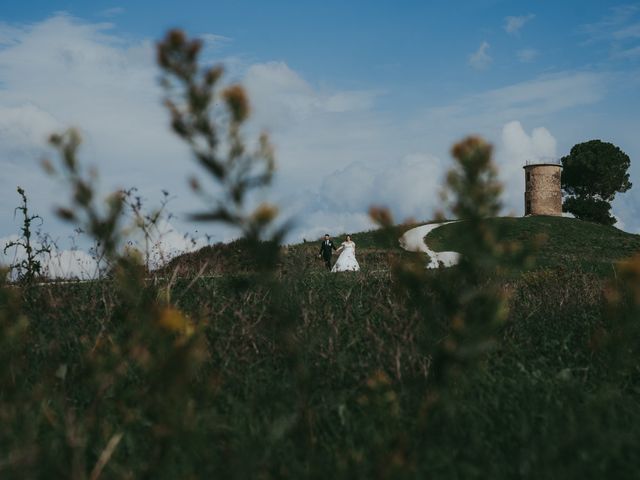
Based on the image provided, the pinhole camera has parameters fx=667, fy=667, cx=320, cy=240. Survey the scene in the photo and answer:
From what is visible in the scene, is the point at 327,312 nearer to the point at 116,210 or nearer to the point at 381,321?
the point at 381,321

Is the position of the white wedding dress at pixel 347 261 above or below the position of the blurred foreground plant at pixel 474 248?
above

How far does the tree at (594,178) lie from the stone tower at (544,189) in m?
2.47

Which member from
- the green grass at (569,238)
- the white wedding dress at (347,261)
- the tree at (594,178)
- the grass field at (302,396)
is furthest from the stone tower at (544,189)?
the grass field at (302,396)

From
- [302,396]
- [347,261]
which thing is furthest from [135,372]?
[347,261]

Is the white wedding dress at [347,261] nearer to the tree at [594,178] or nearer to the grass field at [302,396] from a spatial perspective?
the grass field at [302,396]

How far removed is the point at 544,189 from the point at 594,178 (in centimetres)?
526

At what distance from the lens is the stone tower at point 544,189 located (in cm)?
4831

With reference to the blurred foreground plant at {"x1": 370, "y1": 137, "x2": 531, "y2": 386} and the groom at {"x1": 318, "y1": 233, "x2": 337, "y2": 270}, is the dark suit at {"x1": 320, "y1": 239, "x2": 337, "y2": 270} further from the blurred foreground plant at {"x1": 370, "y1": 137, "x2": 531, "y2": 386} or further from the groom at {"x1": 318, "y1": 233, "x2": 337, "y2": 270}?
the blurred foreground plant at {"x1": 370, "y1": 137, "x2": 531, "y2": 386}

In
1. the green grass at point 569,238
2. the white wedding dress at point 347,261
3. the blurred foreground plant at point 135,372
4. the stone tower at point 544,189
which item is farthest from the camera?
the stone tower at point 544,189

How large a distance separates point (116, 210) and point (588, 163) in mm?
51132

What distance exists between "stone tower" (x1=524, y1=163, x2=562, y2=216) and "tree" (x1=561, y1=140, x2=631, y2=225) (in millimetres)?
2467

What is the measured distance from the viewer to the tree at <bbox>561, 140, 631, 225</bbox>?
49.7 m

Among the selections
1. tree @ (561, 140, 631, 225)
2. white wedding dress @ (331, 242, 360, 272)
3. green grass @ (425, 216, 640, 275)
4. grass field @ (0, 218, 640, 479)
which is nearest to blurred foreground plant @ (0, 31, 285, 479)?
grass field @ (0, 218, 640, 479)

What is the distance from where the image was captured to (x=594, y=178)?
50.8 meters
